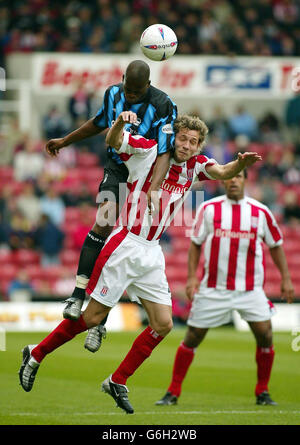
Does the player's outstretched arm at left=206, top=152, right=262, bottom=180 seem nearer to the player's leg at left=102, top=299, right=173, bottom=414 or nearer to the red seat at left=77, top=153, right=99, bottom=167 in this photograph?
the player's leg at left=102, top=299, right=173, bottom=414

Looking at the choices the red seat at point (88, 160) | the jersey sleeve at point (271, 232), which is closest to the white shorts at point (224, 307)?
the jersey sleeve at point (271, 232)

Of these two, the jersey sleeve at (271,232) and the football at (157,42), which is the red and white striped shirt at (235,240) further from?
the football at (157,42)

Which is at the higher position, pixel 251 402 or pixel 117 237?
pixel 117 237

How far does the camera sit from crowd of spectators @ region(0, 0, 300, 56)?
22.7 m

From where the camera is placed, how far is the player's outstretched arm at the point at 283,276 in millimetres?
9211

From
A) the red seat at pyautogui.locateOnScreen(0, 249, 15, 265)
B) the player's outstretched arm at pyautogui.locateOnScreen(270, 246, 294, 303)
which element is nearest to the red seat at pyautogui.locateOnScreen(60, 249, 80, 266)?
the red seat at pyautogui.locateOnScreen(0, 249, 15, 265)

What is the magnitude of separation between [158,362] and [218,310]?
3414mm

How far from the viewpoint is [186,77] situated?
22766 millimetres

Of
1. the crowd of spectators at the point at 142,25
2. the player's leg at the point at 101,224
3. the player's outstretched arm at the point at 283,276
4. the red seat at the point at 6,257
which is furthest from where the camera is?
the crowd of spectators at the point at 142,25

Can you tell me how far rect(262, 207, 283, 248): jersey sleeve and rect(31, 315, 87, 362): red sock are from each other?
2.73m

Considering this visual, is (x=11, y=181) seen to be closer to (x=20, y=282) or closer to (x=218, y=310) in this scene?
(x=20, y=282)

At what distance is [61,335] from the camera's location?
7.52m

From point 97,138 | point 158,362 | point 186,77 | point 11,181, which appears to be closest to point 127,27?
point 186,77

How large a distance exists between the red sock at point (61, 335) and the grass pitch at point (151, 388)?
0.53 metres
